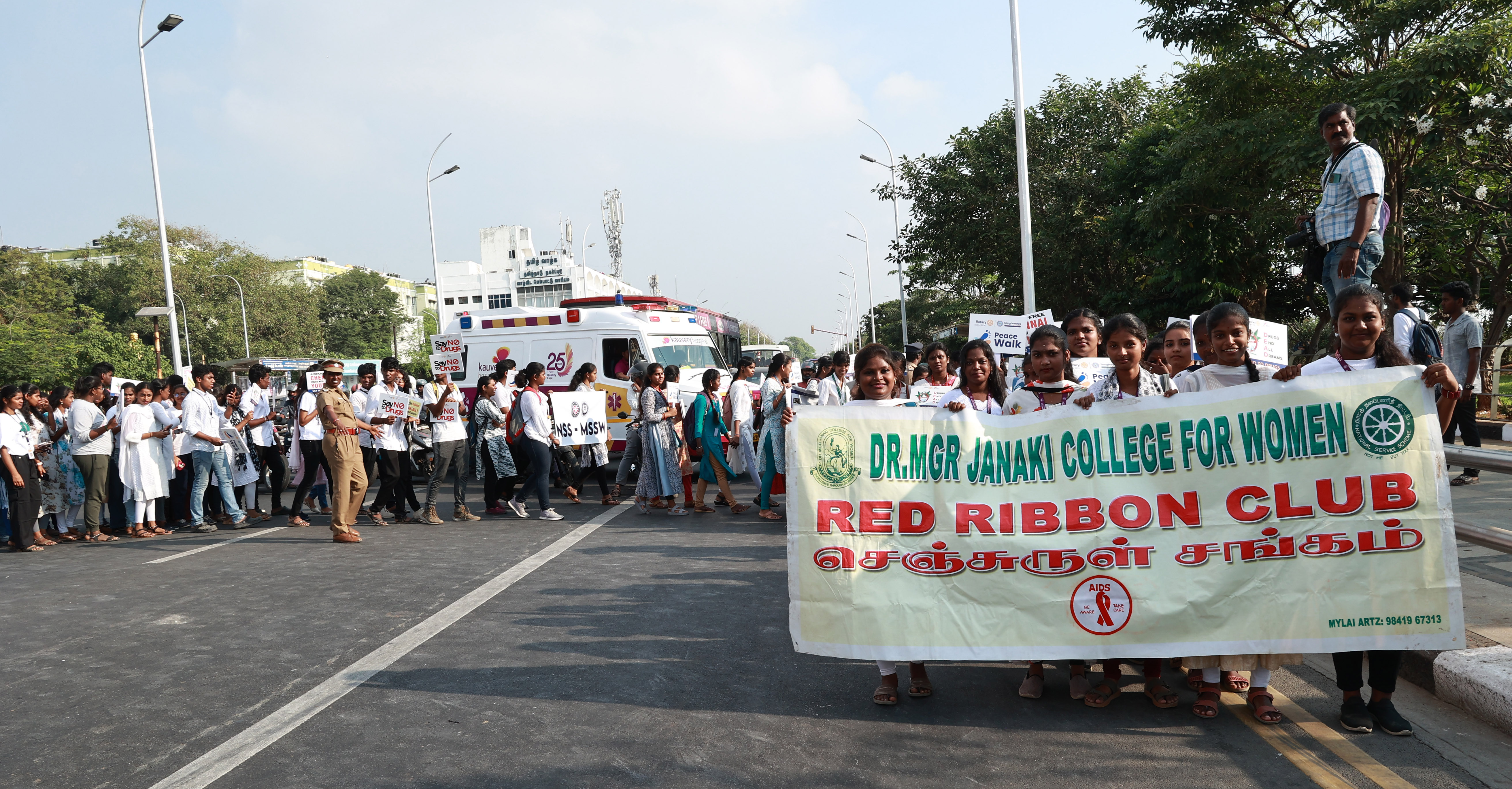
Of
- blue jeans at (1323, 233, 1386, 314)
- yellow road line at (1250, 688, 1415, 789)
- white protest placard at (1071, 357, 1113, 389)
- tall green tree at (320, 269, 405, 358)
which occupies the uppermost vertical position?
tall green tree at (320, 269, 405, 358)

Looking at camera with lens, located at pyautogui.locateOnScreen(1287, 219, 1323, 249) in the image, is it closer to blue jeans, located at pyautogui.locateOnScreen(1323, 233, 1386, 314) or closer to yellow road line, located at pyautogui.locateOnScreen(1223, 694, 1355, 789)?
blue jeans, located at pyautogui.locateOnScreen(1323, 233, 1386, 314)

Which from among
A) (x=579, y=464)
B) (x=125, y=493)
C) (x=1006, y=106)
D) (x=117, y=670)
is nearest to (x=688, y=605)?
(x=117, y=670)

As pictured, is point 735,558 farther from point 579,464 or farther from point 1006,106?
point 1006,106

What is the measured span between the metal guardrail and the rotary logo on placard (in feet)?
7.54

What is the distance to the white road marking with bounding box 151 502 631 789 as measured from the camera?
3.70m

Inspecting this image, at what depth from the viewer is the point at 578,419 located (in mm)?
11992

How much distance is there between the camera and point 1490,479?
9273 millimetres

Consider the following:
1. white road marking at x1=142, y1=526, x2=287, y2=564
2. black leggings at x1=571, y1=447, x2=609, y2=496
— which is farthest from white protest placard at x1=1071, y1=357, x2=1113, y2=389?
white road marking at x1=142, y1=526, x2=287, y2=564

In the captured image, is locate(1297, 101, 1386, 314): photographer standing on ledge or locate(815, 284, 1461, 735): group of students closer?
locate(815, 284, 1461, 735): group of students

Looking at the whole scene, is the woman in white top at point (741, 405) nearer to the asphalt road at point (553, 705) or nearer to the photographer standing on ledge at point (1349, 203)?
the asphalt road at point (553, 705)

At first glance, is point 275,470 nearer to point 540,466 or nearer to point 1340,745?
point 540,466

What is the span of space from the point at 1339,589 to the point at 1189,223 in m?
17.2

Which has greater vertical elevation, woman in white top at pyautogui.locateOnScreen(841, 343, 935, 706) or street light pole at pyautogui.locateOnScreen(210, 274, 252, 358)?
street light pole at pyautogui.locateOnScreen(210, 274, 252, 358)

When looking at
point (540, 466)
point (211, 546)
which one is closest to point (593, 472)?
point (540, 466)
